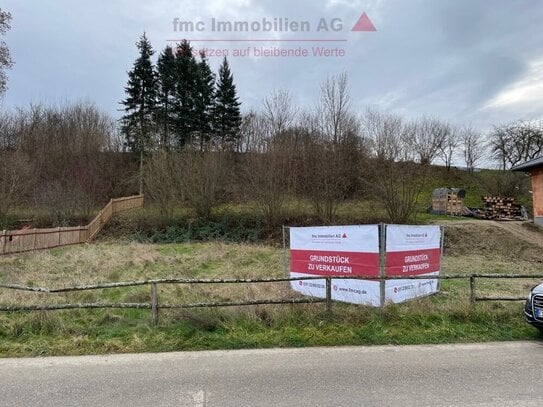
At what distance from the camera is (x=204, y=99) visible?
4522 centimetres

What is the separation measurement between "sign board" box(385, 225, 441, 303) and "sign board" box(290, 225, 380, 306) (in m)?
0.34

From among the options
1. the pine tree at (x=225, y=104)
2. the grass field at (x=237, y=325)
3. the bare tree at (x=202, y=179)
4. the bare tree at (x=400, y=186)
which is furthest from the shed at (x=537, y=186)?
the pine tree at (x=225, y=104)

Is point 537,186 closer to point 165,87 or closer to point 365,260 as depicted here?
point 365,260

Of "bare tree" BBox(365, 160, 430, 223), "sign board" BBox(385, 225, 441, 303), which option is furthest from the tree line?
"sign board" BBox(385, 225, 441, 303)

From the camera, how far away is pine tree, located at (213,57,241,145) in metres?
44.8

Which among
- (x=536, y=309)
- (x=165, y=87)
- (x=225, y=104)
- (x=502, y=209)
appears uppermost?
(x=165, y=87)

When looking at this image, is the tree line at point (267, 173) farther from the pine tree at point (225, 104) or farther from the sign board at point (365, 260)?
the sign board at point (365, 260)

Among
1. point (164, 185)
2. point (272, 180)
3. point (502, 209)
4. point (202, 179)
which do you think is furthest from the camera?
point (502, 209)

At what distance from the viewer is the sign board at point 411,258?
7855mm

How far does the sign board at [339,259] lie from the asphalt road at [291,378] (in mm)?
2286

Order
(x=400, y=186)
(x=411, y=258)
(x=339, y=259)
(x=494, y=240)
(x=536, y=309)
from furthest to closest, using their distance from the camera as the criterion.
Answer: (x=400, y=186), (x=494, y=240), (x=411, y=258), (x=339, y=259), (x=536, y=309)

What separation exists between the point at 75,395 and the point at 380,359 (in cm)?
381

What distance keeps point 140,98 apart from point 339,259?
44.6 m

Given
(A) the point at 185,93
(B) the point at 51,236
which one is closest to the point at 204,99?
(A) the point at 185,93
